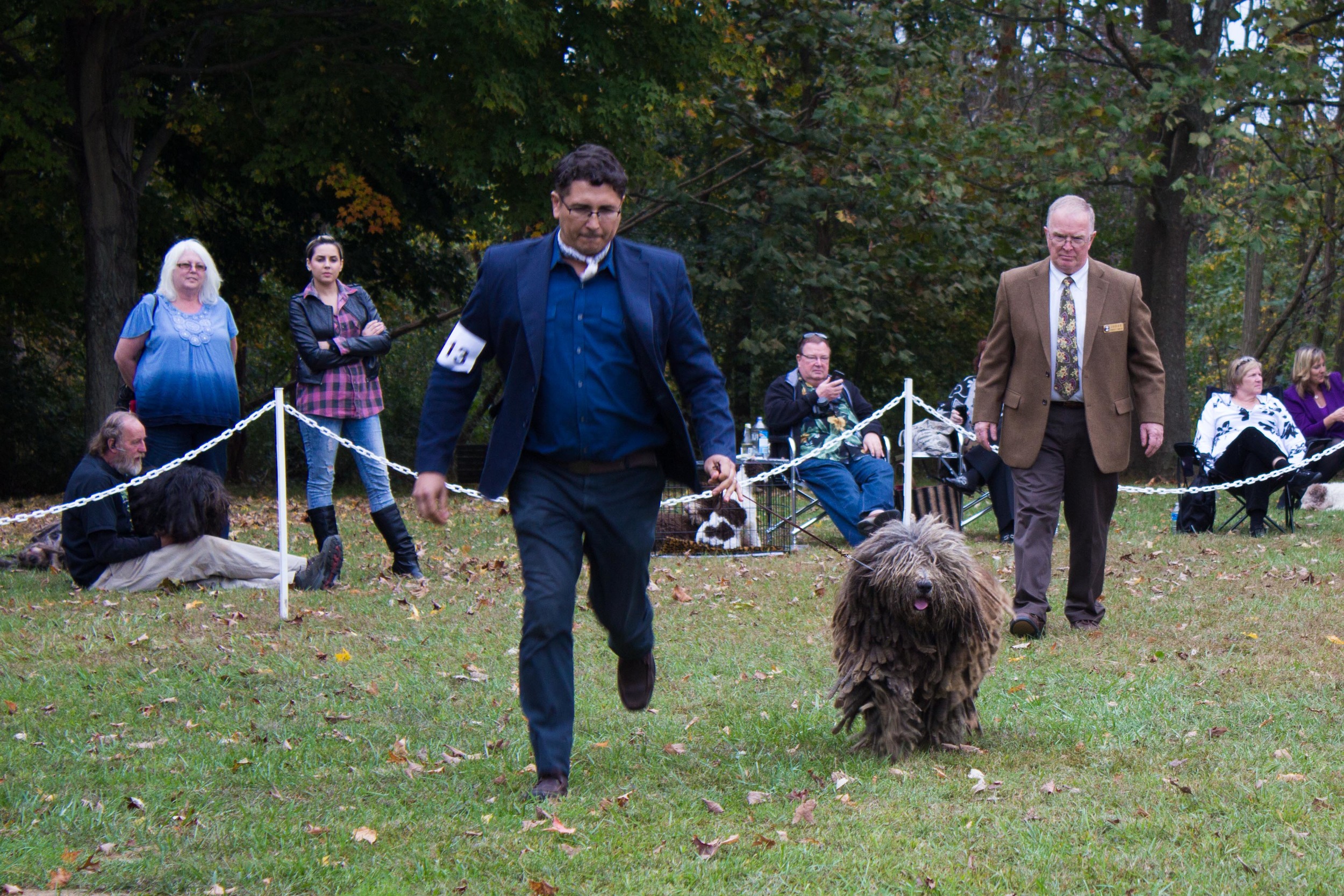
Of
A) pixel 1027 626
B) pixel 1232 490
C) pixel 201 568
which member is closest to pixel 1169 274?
pixel 1232 490

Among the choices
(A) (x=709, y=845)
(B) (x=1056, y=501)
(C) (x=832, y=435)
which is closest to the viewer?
(A) (x=709, y=845)

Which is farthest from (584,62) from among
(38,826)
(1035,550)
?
(38,826)

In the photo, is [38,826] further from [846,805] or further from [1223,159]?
[1223,159]

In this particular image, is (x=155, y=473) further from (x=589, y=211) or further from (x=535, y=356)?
(x=589, y=211)

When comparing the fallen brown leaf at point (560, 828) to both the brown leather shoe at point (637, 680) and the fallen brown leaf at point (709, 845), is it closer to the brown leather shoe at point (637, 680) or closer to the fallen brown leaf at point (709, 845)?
the fallen brown leaf at point (709, 845)

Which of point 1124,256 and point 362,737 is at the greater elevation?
point 1124,256

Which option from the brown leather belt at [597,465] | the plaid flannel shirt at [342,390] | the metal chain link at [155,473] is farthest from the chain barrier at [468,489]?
the brown leather belt at [597,465]

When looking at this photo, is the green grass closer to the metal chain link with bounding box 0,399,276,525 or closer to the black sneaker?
the black sneaker

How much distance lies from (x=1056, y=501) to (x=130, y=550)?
544 cm

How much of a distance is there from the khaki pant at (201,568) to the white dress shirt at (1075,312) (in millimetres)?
4630

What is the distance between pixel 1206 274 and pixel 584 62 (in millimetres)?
18701

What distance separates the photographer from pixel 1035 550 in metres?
6.57

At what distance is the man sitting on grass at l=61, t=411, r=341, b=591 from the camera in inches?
312

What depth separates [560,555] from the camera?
4117 mm
